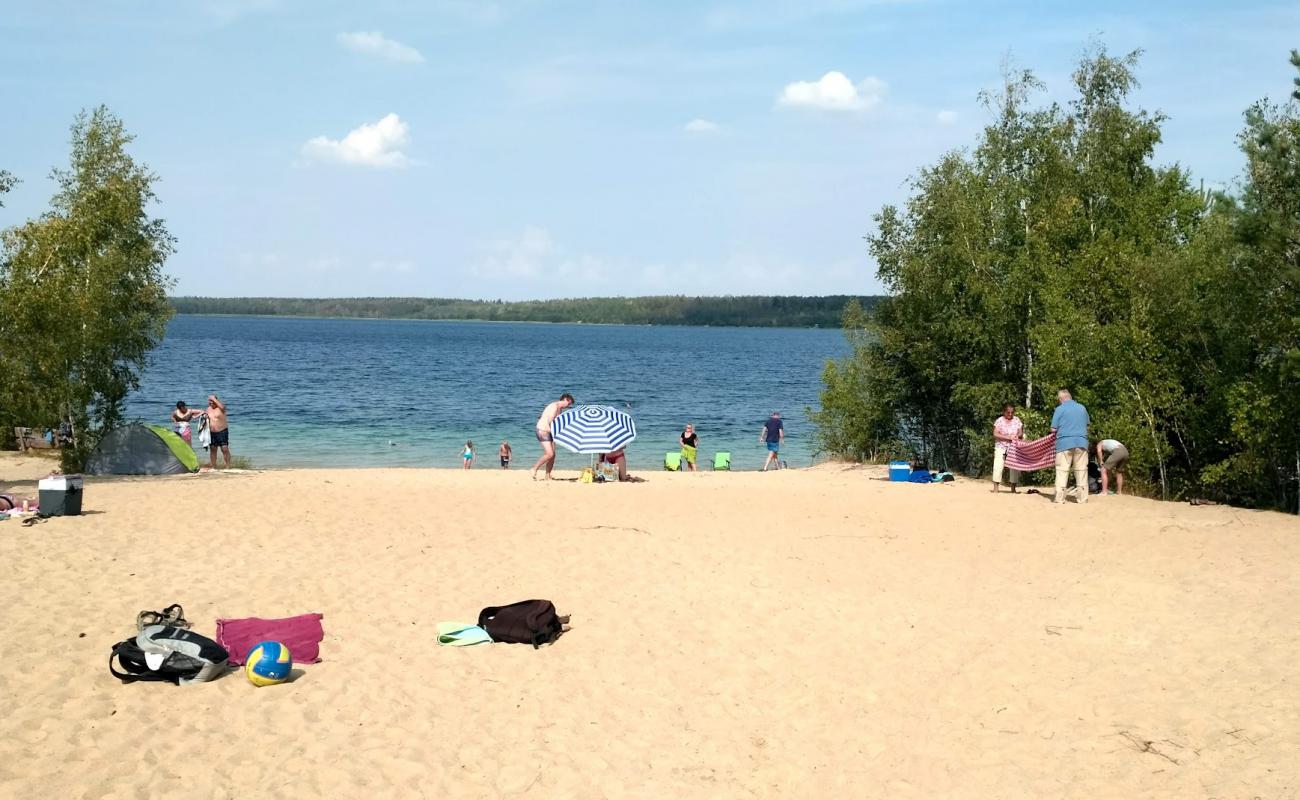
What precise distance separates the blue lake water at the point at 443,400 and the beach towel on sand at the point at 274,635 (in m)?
Result: 18.7

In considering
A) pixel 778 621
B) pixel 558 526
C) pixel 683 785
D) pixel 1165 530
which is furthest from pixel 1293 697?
pixel 558 526

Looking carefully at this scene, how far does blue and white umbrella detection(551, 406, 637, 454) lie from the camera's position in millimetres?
18016

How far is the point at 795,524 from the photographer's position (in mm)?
14633

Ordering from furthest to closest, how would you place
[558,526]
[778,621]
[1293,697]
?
[558,526] < [778,621] < [1293,697]

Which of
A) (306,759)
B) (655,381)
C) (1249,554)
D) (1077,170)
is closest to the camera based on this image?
(306,759)

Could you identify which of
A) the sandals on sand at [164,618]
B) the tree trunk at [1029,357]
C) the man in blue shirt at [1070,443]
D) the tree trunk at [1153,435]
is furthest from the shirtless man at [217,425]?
the tree trunk at [1153,435]

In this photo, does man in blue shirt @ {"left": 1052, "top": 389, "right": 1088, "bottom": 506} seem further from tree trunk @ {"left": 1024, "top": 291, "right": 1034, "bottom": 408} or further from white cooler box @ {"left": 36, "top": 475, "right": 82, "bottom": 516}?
white cooler box @ {"left": 36, "top": 475, "right": 82, "bottom": 516}

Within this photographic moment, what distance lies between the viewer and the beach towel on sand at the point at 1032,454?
1784cm

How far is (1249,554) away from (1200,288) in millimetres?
6336

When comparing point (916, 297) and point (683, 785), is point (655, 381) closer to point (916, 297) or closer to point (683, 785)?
point (916, 297)

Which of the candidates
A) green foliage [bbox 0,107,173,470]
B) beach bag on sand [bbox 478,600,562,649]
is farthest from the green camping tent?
beach bag on sand [bbox 478,600,562,649]

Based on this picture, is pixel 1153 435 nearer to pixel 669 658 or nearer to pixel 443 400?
pixel 669 658

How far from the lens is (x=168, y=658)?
25.0 ft

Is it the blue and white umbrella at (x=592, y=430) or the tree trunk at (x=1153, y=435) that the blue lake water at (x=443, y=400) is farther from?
the tree trunk at (x=1153, y=435)
